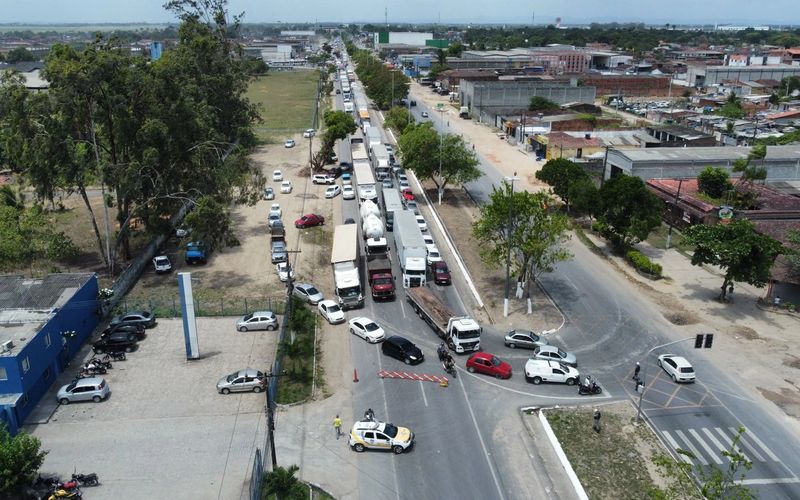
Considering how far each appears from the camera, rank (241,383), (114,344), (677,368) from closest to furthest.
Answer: (241,383) → (677,368) → (114,344)

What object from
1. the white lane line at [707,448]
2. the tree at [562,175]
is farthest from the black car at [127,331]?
the tree at [562,175]

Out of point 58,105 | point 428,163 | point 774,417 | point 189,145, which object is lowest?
point 774,417

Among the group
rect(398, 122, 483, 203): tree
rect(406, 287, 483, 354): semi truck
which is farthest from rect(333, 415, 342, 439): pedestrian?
rect(398, 122, 483, 203): tree

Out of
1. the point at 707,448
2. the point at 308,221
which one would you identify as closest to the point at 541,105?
the point at 308,221

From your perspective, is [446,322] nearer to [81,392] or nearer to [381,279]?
[381,279]

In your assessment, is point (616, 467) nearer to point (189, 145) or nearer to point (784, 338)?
point (784, 338)

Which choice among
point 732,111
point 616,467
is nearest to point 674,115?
point 732,111
